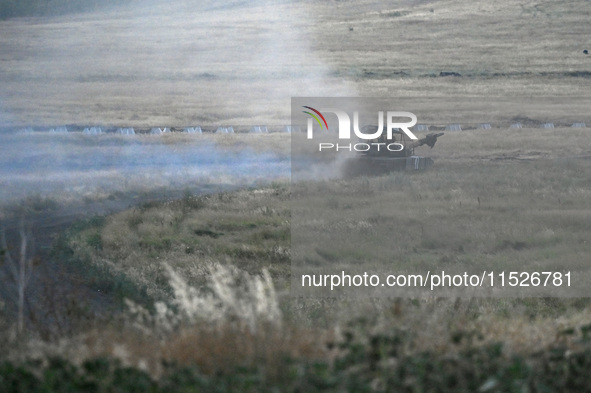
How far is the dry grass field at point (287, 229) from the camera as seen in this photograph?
17.5 ft

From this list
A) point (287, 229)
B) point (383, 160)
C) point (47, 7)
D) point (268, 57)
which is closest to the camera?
point (287, 229)

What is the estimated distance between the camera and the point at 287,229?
16562 millimetres

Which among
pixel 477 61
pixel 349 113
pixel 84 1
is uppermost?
pixel 84 1

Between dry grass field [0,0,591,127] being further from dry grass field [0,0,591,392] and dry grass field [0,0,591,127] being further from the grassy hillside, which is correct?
the grassy hillside

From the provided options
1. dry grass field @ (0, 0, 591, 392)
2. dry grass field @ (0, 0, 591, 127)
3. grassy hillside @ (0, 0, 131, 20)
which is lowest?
dry grass field @ (0, 0, 591, 392)

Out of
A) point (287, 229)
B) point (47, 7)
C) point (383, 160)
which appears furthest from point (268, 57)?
point (287, 229)

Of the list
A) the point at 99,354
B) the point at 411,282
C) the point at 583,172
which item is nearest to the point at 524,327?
the point at 99,354

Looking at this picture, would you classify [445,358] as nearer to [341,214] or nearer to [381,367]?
[381,367]

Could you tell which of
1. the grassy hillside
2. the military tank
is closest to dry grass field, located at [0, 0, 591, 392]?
the military tank

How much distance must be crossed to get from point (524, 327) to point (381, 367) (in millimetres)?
2138

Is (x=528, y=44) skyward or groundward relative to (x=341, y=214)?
skyward

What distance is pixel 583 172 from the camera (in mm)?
24266

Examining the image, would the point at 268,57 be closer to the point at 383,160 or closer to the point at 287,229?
the point at 383,160

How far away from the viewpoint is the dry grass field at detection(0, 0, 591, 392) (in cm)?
534
